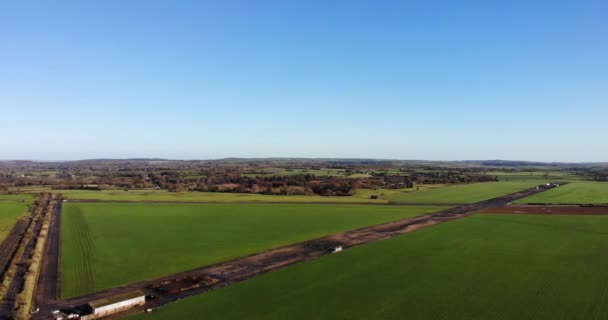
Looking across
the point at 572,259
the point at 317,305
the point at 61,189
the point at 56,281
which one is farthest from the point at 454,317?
the point at 61,189

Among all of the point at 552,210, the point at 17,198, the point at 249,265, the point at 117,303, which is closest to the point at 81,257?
the point at 117,303

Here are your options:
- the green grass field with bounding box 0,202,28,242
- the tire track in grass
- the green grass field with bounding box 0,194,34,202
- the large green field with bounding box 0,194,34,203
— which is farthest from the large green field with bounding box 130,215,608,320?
the green grass field with bounding box 0,194,34,202

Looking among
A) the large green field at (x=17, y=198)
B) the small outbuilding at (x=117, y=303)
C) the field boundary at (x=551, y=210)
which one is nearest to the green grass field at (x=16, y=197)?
the large green field at (x=17, y=198)

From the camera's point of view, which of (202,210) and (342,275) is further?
(202,210)

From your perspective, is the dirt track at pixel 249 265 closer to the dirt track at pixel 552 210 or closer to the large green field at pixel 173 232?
the large green field at pixel 173 232

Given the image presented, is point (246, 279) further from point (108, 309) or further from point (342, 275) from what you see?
point (108, 309)

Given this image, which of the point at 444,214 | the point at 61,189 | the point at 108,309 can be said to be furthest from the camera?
the point at 61,189

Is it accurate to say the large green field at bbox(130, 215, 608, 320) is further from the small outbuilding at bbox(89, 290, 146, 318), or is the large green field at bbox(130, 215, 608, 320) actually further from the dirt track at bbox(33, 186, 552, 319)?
the small outbuilding at bbox(89, 290, 146, 318)
